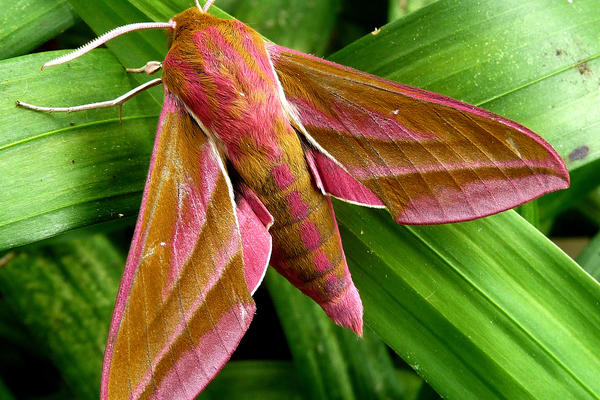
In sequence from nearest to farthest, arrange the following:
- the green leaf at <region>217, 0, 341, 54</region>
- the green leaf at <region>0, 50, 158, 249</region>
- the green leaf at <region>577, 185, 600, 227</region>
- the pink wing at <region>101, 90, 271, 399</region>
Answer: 1. the pink wing at <region>101, 90, 271, 399</region>
2. the green leaf at <region>0, 50, 158, 249</region>
3. the green leaf at <region>217, 0, 341, 54</region>
4. the green leaf at <region>577, 185, 600, 227</region>

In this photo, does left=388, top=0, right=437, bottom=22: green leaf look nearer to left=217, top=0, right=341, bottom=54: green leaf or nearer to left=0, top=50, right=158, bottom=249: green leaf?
left=217, top=0, right=341, bottom=54: green leaf

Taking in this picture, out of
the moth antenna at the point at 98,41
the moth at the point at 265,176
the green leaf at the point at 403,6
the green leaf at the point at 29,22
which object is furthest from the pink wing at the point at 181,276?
the green leaf at the point at 403,6

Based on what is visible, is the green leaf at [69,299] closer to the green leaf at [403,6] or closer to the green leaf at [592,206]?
the green leaf at [403,6]

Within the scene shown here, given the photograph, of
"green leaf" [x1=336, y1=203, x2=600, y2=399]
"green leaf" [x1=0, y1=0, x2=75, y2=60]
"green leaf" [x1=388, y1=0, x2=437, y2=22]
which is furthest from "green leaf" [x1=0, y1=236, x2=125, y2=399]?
"green leaf" [x1=388, y1=0, x2=437, y2=22]

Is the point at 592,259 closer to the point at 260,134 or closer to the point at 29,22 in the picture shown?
the point at 260,134

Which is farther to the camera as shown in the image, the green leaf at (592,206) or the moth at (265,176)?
the green leaf at (592,206)

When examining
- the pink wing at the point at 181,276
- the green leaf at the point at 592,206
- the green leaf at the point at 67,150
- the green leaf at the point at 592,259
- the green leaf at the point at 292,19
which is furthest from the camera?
the green leaf at the point at 592,206
